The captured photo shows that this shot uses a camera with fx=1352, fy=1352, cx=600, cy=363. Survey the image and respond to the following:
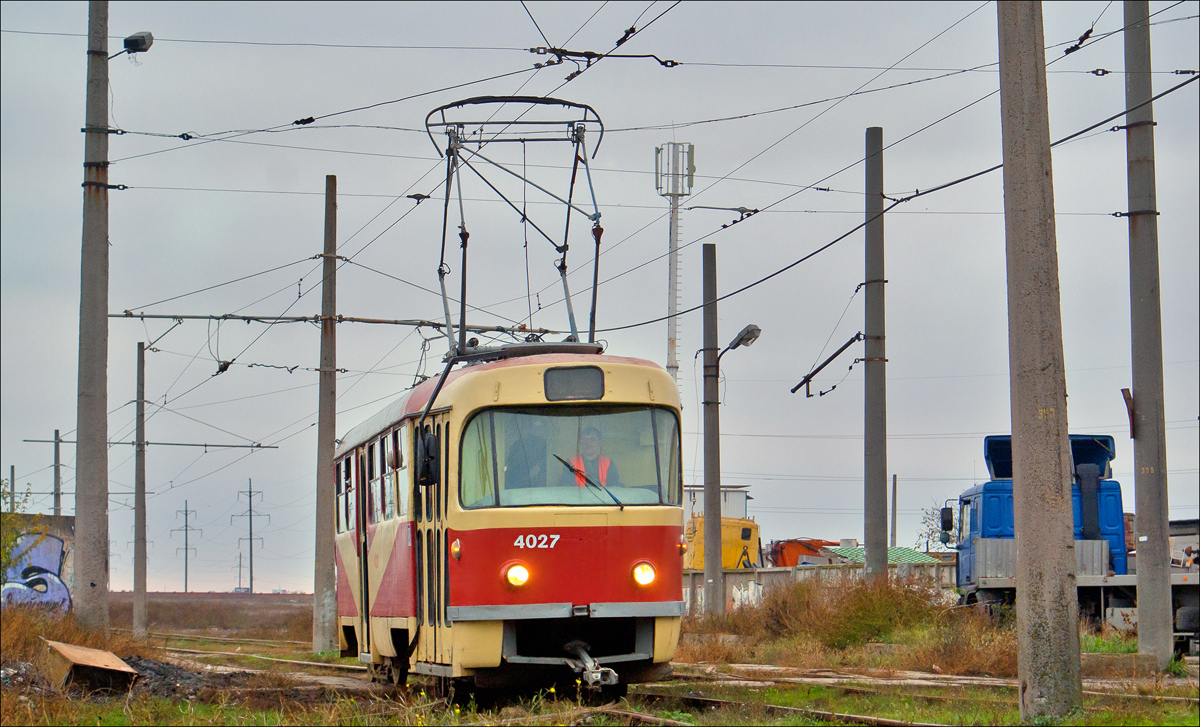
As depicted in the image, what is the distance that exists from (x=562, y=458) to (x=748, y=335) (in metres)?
15.3

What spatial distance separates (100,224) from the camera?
16828mm

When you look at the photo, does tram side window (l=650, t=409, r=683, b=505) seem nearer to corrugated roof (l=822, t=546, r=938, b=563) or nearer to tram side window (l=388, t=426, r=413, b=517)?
tram side window (l=388, t=426, r=413, b=517)

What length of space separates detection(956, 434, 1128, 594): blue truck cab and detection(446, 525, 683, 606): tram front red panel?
12.3 meters

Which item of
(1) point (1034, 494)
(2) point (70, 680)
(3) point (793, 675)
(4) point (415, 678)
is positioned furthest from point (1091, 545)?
(2) point (70, 680)

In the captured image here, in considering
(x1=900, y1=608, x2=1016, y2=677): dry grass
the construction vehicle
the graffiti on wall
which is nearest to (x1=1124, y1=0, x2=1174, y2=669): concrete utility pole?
(x1=900, y1=608, x2=1016, y2=677): dry grass

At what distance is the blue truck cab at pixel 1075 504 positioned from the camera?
22.5m

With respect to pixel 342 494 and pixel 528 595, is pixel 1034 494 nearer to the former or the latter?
pixel 528 595

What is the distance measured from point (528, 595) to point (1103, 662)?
7925 mm

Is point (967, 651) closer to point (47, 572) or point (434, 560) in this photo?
point (434, 560)

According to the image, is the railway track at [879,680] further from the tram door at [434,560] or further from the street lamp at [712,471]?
the street lamp at [712,471]

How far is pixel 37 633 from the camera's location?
1513cm

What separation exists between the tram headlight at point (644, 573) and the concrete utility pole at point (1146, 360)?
7.37 m

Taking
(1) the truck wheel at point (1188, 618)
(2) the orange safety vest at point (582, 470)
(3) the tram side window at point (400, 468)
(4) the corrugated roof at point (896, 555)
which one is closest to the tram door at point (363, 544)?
(3) the tram side window at point (400, 468)

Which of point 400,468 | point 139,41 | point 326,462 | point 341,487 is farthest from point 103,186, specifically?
point 326,462
